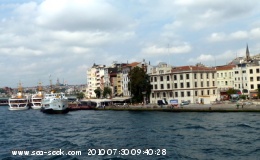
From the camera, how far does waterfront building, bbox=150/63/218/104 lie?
89.6 m

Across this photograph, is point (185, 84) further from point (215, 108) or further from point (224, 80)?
point (215, 108)

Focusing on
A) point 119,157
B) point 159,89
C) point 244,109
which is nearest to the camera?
point 119,157

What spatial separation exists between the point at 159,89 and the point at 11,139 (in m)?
56.6

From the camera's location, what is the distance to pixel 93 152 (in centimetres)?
3291

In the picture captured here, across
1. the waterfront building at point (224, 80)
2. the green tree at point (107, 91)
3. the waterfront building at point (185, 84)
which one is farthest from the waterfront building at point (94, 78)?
the waterfront building at point (224, 80)

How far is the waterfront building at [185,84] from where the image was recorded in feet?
294

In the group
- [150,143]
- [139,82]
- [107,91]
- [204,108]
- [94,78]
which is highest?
[94,78]

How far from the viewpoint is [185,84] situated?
9056cm

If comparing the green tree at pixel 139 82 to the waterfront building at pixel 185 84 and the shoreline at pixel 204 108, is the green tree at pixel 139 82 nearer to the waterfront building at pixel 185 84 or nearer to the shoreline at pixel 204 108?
the waterfront building at pixel 185 84

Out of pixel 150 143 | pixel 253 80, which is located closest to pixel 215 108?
pixel 253 80

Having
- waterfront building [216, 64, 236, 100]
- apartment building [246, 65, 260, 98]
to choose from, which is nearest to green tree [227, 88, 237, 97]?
waterfront building [216, 64, 236, 100]

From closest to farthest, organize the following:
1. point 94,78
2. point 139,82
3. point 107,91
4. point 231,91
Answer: point 231,91 → point 139,82 → point 107,91 → point 94,78

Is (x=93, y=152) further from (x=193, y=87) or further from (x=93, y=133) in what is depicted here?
(x=193, y=87)

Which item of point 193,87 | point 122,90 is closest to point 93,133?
point 193,87
